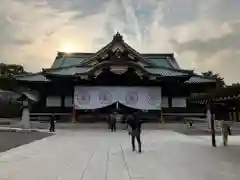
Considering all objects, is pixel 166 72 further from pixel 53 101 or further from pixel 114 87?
pixel 53 101

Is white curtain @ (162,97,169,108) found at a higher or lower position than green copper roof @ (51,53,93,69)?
lower

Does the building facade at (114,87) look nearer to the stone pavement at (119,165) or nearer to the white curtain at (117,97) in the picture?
the white curtain at (117,97)

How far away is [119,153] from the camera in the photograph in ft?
49.2

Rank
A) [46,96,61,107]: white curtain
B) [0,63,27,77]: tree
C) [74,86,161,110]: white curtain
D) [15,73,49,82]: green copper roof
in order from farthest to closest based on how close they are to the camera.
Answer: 1. [0,63,27,77]: tree
2. [46,96,61,107]: white curtain
3. [15,73,49,82]: green copper roof
4. [74,86,161,110]: white curtain

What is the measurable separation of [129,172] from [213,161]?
3.60 metres

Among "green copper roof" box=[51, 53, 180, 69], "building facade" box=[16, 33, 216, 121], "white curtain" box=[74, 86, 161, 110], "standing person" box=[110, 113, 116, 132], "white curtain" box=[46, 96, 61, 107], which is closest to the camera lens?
"standing person" box=[110, 113, 116, 132]

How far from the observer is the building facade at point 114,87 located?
3728cm

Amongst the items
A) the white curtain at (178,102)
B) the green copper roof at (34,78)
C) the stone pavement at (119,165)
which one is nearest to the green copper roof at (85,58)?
the green copper roof at (34,78)

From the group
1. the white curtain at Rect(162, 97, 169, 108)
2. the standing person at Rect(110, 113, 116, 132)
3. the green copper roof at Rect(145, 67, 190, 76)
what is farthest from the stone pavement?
the white curtain at Rect(162, 97, 169, 108)

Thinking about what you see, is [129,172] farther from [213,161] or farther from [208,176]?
[213,161]

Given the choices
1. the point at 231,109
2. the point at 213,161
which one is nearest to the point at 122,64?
the point at 231,109

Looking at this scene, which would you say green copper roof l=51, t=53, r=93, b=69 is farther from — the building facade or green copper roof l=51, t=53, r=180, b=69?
the building facade

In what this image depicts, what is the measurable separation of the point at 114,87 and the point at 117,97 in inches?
43.8

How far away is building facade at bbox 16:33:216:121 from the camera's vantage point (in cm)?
3728
